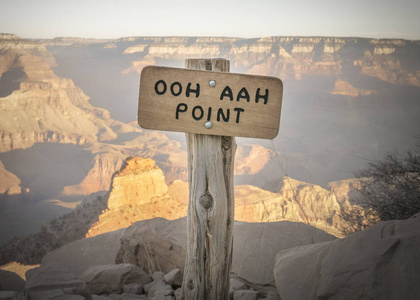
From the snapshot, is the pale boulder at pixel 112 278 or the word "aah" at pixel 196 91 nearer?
the word "aah" at pixel 196 91

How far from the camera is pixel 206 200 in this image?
5.72 feet

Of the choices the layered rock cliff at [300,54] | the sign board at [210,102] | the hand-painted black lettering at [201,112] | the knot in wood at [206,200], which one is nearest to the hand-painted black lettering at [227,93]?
the sign board at [210,102]

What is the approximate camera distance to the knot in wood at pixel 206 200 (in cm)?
174

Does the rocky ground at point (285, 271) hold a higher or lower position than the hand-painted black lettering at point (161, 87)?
lower

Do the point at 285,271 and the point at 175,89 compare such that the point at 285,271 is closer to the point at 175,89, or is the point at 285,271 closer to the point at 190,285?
the point at 190,285

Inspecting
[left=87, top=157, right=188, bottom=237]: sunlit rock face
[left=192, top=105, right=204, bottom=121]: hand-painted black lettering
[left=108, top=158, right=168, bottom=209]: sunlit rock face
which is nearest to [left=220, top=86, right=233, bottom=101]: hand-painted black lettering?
[left=192, top=105, right=204, bottom=121]: hand-painted black lettering

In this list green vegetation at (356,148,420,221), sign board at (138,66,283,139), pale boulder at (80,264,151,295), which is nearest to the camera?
sign board at (138,66,283,139)

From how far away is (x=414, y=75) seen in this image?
5275 cm

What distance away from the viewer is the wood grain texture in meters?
1.73

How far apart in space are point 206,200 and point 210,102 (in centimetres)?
58

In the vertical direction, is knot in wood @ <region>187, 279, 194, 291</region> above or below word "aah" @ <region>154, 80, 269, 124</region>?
below

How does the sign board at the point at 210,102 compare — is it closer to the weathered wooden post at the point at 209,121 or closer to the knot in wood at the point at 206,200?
the weathered wooden post at the point at 209,121

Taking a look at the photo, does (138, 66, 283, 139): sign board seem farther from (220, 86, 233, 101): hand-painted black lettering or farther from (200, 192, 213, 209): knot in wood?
(200, 192, 213, 209): knot in wood

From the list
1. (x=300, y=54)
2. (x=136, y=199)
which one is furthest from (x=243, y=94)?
(x=300, y=54)
